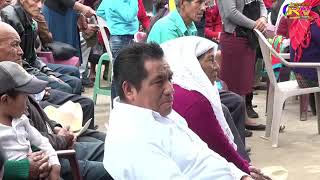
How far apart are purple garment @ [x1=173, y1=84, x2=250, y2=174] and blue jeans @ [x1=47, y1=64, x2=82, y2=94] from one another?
6.66 ft

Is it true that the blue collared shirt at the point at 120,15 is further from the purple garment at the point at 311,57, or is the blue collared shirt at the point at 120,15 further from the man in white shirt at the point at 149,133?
the man in white shirt at the point at 149,133

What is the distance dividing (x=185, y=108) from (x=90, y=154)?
607 millimetres

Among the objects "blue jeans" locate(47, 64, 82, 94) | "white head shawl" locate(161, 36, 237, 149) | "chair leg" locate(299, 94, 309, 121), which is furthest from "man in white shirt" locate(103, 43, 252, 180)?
"chair leg" locate(299, 94, 309, 121)

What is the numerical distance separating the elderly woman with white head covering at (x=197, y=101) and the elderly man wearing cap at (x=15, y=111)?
0.61 m

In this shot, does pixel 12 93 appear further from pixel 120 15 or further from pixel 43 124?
pixel 120 15

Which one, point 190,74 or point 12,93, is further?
point 190,74

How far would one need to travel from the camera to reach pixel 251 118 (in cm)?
584

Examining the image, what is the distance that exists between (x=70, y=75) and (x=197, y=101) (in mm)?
2494

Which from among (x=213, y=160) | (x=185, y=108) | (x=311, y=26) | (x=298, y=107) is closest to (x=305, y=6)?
(x=311, y=26)

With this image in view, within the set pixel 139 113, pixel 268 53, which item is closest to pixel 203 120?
pixel 139 113

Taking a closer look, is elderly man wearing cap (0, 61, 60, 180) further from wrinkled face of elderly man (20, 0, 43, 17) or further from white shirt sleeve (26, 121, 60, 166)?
wrinkled face of elderly man (20, 0, 43, 17)

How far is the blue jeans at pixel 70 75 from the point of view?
492 cm

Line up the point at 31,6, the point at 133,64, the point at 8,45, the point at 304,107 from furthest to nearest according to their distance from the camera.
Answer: the point at 304,107 → the point at 31,6 → the point at 8,45 → the point at 133,64

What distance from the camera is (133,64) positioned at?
Result: 2.36 m
